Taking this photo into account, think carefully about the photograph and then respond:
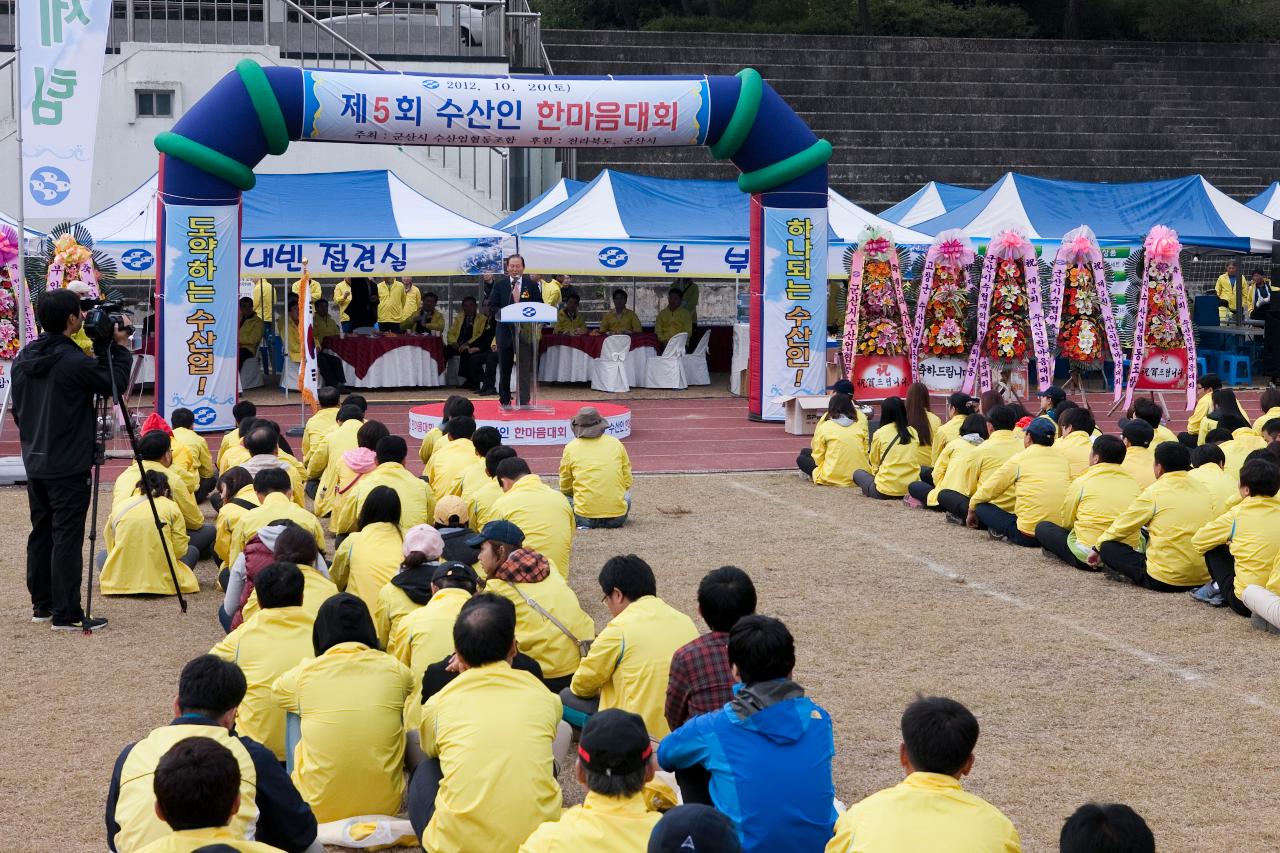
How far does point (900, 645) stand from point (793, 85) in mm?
24632

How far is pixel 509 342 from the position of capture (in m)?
18.5

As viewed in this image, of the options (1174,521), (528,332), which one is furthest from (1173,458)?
(528,332)

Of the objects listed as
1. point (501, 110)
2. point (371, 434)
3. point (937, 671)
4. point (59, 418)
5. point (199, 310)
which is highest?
point (501, 110)

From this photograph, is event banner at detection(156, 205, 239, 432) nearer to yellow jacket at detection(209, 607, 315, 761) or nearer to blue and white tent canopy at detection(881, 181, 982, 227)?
yellow jacket at detection(209, 607, 315, 761)

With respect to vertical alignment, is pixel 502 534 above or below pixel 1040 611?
above

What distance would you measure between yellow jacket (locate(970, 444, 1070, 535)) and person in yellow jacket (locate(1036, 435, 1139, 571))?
1.20ft

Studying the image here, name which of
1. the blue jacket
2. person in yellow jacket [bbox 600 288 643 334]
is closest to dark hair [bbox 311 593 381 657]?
the blue jacket

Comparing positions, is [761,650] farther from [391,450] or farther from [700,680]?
[391,450]

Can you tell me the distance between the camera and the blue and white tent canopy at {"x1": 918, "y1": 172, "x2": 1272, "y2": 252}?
20.6 metres

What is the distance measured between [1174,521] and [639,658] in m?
4.88

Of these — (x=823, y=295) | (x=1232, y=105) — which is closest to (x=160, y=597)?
(x=823, y=295)

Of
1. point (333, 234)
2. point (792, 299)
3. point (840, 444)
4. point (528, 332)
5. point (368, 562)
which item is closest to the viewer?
point (368, 562)

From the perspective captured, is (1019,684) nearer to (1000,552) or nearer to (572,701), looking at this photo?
(572,701)

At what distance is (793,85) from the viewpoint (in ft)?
104
